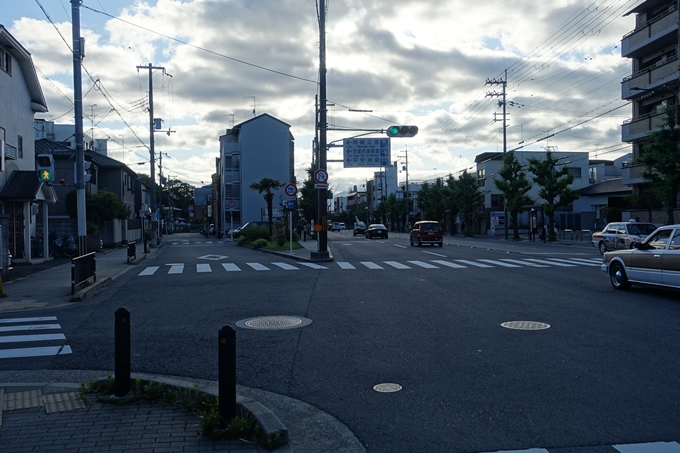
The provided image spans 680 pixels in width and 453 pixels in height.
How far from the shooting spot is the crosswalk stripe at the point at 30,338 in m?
9.23

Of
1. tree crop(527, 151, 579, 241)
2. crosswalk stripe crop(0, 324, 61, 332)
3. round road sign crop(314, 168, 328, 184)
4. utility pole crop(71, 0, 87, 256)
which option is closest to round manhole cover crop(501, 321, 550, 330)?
crosswalk stripe crop(0, 324, 61, 332)

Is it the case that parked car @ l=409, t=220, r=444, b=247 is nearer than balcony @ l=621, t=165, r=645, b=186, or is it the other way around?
parked car @ l=409, t=220, r=444, b=247

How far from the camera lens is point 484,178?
79.5m

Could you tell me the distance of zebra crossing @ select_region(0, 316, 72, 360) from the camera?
331 inches

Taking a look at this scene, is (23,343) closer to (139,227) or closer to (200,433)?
(200,433)

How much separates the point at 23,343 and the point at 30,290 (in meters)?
7.40

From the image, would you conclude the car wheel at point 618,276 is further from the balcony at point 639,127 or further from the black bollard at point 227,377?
the balcony at point 639,127

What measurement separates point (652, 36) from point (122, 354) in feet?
137

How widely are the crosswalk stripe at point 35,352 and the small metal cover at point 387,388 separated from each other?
462 centimetres

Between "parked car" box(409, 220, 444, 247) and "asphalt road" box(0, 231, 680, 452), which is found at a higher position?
"parked car" box(409, 220, 444, 247)

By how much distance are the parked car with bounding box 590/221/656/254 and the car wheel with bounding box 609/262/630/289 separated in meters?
13.5

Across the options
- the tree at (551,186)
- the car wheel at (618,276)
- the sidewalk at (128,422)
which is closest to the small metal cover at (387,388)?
the sidewalk at (128,422)

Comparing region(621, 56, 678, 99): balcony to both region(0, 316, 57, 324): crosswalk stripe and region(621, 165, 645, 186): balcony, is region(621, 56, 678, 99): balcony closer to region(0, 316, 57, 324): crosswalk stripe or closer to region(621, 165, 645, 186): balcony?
region(621, 165, 645, 186): balcony

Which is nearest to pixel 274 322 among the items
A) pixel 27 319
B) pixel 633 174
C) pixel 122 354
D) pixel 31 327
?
pixel 31 327
